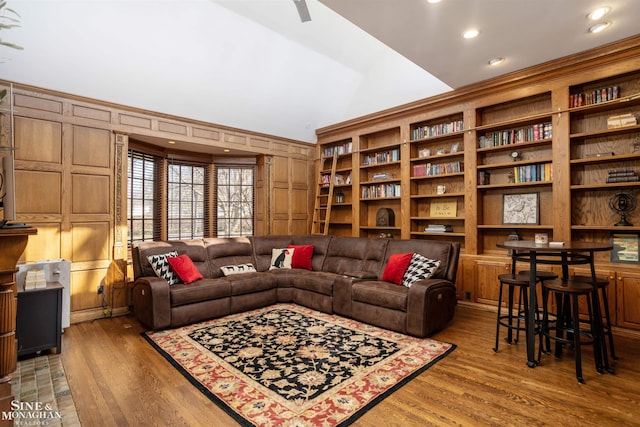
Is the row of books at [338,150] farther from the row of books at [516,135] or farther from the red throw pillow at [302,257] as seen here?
the row of books at [516,135]

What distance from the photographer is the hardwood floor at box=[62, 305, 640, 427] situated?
207 centimetres

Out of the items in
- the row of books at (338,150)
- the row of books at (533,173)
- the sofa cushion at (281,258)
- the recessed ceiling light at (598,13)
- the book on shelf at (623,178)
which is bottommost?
the sofa cushion at (281,258)

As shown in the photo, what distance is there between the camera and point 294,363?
2.83 meters

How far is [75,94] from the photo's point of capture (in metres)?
4.01

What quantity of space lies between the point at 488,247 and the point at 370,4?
3.53 m

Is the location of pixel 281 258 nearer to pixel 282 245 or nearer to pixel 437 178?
pixel 282 245

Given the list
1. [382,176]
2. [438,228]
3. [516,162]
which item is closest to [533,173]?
[516,162]

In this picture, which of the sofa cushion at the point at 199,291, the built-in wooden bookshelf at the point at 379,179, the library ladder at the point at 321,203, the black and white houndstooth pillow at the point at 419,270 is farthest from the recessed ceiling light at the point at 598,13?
the sofa cushion at the point at 199,291

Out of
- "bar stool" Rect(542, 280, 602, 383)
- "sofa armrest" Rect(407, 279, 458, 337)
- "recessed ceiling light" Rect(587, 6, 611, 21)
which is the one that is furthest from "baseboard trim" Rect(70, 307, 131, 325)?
"recessed ceiling light" Rect(587, 6, 611, 21)

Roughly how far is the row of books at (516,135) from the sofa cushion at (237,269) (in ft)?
12.0

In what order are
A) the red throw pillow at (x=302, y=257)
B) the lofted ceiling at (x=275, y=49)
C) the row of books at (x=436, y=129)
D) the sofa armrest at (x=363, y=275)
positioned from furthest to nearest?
the red throw pillow at (x=302, y=257)
the row of books at (x=436, y=129)
the sofa armrest at (x=363, y=275)
the lofted ceiling at (x=275, y=49)

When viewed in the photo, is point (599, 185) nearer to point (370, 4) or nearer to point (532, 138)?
point (532, 138)

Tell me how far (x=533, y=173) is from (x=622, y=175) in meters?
0.84

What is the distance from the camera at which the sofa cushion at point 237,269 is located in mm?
4695
